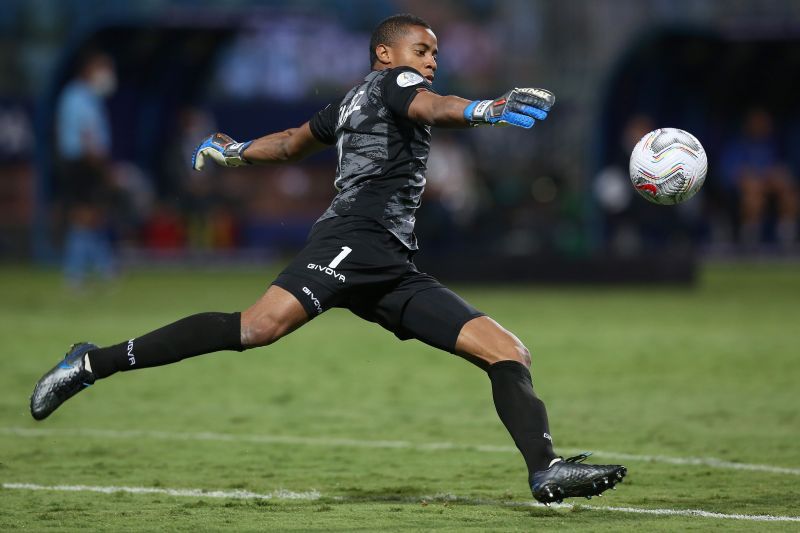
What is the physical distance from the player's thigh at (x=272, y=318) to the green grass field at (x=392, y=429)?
76 cm

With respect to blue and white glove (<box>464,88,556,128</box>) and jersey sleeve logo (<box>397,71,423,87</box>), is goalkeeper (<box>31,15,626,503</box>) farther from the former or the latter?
blue and white glove (<box>464,88,556,128</box>)

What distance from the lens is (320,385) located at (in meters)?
10.4

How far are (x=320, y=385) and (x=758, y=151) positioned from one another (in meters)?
16.1

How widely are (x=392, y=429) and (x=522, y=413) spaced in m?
2.66

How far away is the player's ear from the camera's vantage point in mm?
6453

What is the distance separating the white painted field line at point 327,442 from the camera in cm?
734

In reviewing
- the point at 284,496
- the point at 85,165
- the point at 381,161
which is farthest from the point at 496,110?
the point at 85,165

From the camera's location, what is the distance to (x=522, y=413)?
19.3 feet

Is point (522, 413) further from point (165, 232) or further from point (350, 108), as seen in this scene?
point (165, 232)

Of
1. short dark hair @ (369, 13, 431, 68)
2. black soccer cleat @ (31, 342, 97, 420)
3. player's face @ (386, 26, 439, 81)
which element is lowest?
black soccer cleat @ (31, 342, 97, 420)

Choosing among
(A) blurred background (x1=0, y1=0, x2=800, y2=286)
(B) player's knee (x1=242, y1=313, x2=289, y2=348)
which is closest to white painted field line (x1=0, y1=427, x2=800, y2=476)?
(B) player's knee (x1=242, y1=313, x2=289, y2=348)

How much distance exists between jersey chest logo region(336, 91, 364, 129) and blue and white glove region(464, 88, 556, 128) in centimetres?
85

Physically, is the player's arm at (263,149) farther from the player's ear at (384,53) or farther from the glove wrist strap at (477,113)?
the glove wrist strap at (477,113)

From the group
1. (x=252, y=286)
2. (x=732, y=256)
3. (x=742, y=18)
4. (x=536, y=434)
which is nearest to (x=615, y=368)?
(x=536, y=434)
